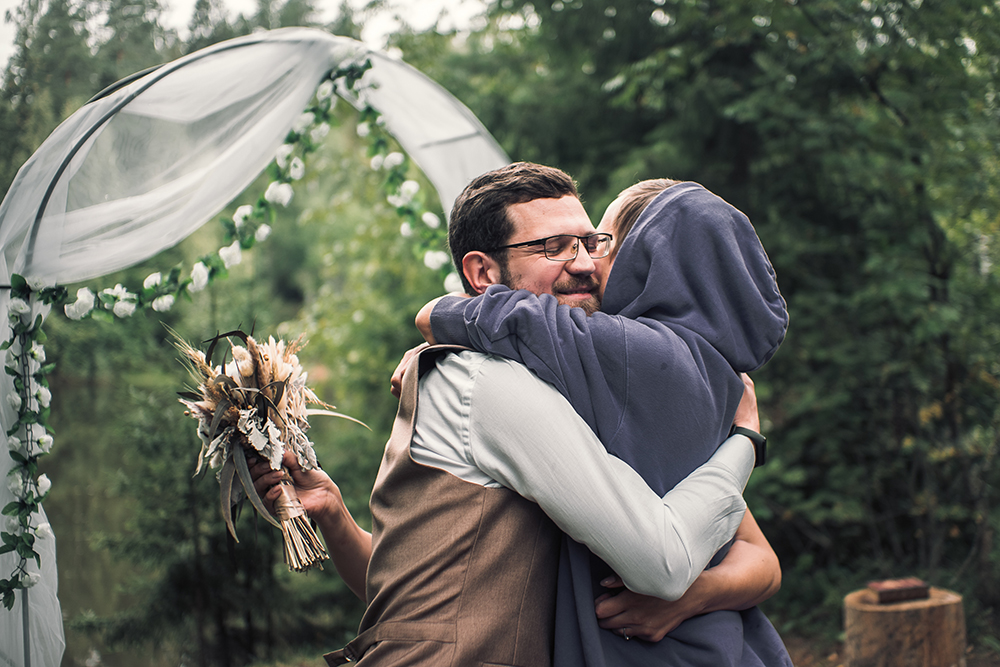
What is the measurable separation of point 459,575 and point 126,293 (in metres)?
2.26

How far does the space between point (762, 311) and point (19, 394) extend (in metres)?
2.39

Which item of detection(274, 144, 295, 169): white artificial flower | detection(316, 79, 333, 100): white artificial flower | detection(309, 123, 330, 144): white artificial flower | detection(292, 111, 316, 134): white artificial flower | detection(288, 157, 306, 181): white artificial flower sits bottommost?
detection(288, 157, 306, 181): white artificial flower

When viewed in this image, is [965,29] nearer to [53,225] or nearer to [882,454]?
[882,454]

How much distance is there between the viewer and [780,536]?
584cm

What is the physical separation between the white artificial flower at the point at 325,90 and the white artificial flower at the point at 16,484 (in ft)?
7.03

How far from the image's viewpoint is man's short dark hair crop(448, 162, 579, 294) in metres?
1.72

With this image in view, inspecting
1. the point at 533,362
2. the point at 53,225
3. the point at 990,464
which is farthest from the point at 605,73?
the point at 533,362

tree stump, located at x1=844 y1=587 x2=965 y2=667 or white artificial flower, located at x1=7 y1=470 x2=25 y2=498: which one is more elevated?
white artificial flower, located at x1=7 y1=470 x2=25 y2=498

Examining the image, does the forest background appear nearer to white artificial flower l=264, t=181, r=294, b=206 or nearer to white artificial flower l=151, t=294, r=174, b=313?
white artificial flower l=264, t=181, r=294, b=206

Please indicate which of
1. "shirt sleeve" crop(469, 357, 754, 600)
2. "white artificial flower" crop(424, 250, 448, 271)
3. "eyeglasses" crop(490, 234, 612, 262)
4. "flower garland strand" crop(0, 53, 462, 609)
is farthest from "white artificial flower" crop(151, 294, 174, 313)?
"shirt sleeve" crop(469, 357, 754, 600)

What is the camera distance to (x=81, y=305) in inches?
111

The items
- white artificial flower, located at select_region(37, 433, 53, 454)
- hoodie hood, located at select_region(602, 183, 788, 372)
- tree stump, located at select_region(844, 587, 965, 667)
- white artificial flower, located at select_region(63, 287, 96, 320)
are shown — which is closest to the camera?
hoodie hood, located at select_region(602, 183, 788, 372)

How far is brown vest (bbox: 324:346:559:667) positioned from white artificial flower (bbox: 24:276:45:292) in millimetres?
1693

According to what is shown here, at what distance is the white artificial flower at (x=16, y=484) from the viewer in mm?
2496
